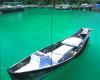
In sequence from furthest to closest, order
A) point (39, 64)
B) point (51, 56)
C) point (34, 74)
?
1. point (51, 56)
2. point (39, 64)
3. point (34, 74)

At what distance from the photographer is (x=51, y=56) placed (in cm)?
1281

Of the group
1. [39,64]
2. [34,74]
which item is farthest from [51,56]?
[34,74]

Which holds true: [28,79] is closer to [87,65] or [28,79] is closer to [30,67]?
[30,67]

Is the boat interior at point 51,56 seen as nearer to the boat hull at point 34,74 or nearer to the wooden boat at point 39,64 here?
the wooden boat at point 39,64

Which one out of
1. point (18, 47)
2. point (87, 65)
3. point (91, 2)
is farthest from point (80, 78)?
point (91, 2)

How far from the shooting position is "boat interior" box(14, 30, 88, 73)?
11731 millimetres

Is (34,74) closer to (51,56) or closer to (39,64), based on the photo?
(39,64)

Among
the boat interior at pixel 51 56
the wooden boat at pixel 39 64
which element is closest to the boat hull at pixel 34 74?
the wooden boat at pixel 39 64

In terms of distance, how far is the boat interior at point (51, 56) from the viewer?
1173 centimetres

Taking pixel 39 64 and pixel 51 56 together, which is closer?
pixel 39 64

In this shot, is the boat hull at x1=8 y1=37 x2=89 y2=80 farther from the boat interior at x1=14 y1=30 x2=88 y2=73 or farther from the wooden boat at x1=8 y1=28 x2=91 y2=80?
the boat interior at x1=14 y1=30 x2=88 y2=73

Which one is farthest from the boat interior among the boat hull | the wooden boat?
the boat hull

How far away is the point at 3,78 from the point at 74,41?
257 inches

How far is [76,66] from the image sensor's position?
14.3 meters
